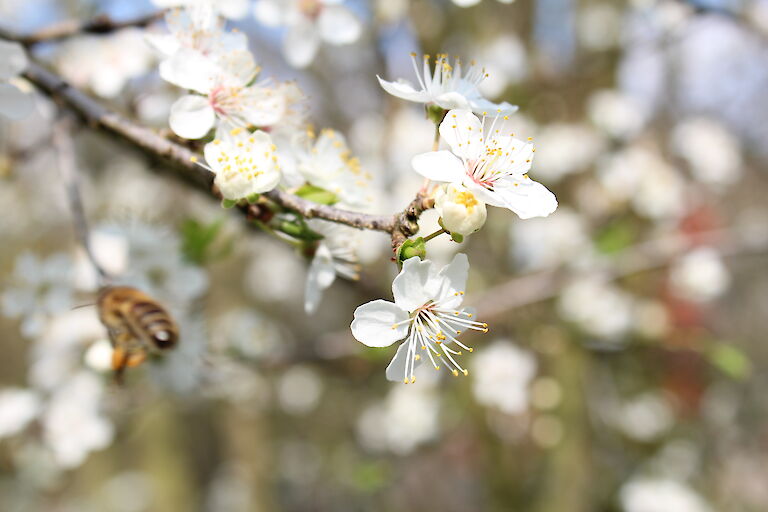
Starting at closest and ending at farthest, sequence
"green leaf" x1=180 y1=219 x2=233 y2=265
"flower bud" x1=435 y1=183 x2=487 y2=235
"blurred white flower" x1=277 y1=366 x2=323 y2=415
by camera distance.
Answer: "flower bud" x1=435 y1=183 x2=487 y2=235 → "green leaf" x1=180 y1=219 x2=233 y2=265 → "blurred white flower" x1=277 y1=366 x2=323 y2=415

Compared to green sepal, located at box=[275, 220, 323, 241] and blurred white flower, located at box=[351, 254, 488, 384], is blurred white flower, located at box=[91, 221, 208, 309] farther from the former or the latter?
blurred white flower, located at box=[351, 254, 488, 384]

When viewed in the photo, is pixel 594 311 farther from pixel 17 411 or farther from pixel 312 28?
pixel 17 411

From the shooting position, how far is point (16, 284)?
1.74 meters

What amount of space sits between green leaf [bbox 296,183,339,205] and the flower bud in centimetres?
27

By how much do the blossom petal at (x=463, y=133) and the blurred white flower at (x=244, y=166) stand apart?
270mm

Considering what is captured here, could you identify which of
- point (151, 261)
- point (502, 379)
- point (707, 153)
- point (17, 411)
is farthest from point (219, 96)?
point (707, 153)

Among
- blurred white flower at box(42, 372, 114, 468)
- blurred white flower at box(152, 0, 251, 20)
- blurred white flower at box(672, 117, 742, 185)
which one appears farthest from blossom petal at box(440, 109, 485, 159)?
blurred white flower at box(672, 117, 742, 185)

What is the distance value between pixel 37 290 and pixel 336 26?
3.50 feet

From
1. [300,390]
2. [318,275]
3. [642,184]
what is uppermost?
[642,184]

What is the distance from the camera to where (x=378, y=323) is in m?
0.93

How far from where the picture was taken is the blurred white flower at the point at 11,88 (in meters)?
1.07

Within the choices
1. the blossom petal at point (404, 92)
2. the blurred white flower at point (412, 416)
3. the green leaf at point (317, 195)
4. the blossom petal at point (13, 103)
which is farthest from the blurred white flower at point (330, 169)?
the blurred white flower at point (412, 416)

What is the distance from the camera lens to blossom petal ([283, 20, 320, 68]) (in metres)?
1.50

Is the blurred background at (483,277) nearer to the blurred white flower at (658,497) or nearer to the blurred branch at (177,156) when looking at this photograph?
the blurred white flower at (658,497)
